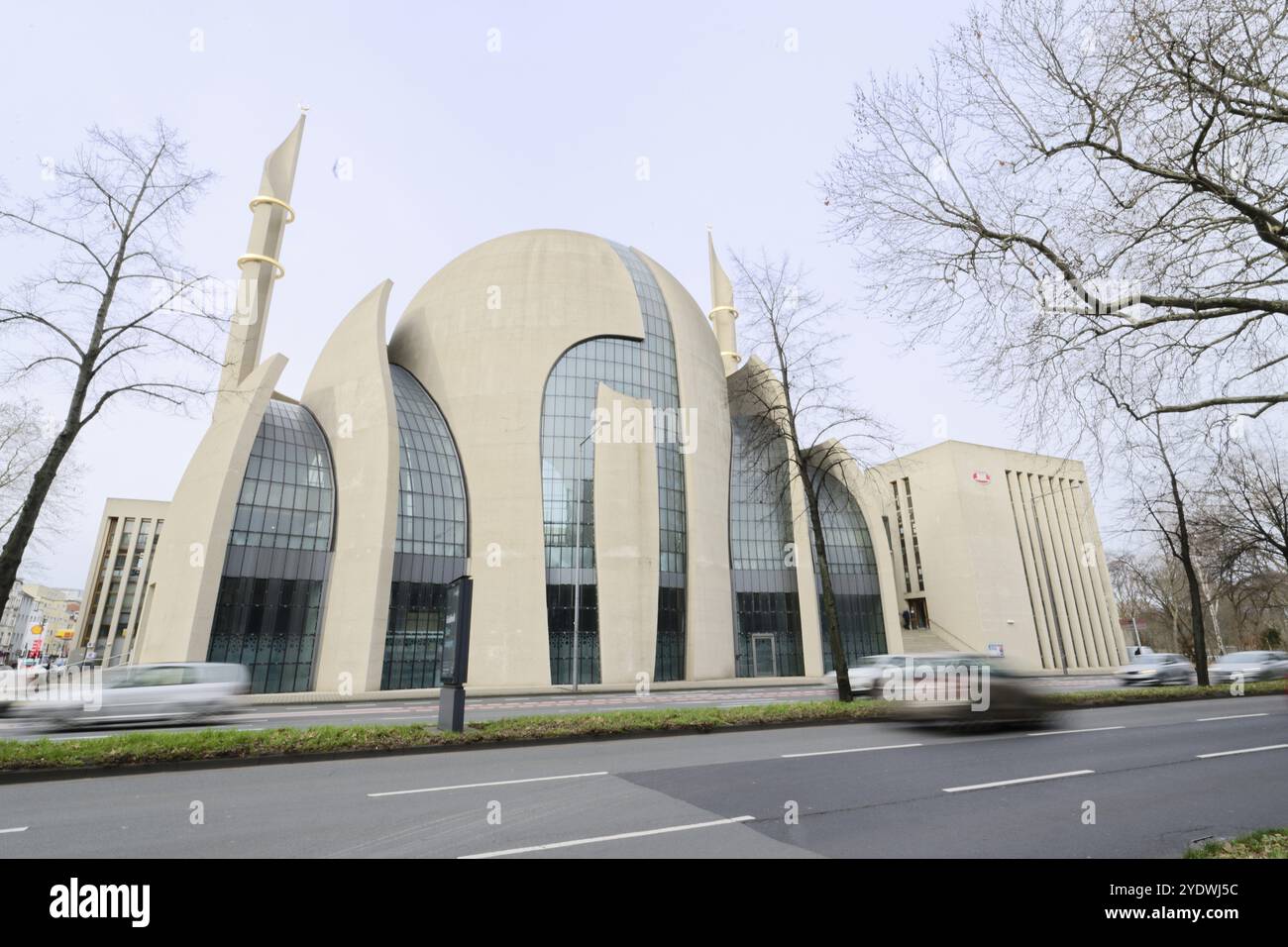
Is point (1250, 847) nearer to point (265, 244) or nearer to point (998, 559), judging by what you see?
point (265, 244)

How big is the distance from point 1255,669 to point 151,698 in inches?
1626

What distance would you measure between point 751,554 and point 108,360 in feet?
103

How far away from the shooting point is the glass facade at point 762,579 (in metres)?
36.7

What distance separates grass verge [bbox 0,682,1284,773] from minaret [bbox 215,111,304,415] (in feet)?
95.2

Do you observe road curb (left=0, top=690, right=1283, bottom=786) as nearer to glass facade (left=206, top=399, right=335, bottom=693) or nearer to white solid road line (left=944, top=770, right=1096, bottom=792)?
white solid road line (left=944, top=770, right=1096, bottom=792)

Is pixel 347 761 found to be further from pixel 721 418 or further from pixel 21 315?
pixel 721 418

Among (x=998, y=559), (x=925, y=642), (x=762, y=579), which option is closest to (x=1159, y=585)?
(x=998, y=559)

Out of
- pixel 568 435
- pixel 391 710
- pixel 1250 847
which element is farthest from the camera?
pixel 568 435

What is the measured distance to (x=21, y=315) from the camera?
38.8 ft

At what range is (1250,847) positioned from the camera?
4875 mm

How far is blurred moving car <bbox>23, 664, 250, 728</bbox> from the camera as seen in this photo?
14.3 meters

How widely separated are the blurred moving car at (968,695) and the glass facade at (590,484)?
19.5m

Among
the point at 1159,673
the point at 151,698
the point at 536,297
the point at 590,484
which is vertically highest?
the point at 536,297

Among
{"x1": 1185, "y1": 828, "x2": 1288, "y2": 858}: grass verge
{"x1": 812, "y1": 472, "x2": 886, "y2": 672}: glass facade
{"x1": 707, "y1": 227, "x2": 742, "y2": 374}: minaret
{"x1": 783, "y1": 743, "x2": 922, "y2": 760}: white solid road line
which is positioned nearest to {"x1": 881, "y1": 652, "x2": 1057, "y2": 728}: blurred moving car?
{"x1": 783, "y1": 743, "x2": 922, "y2": 760}: white solid road line
